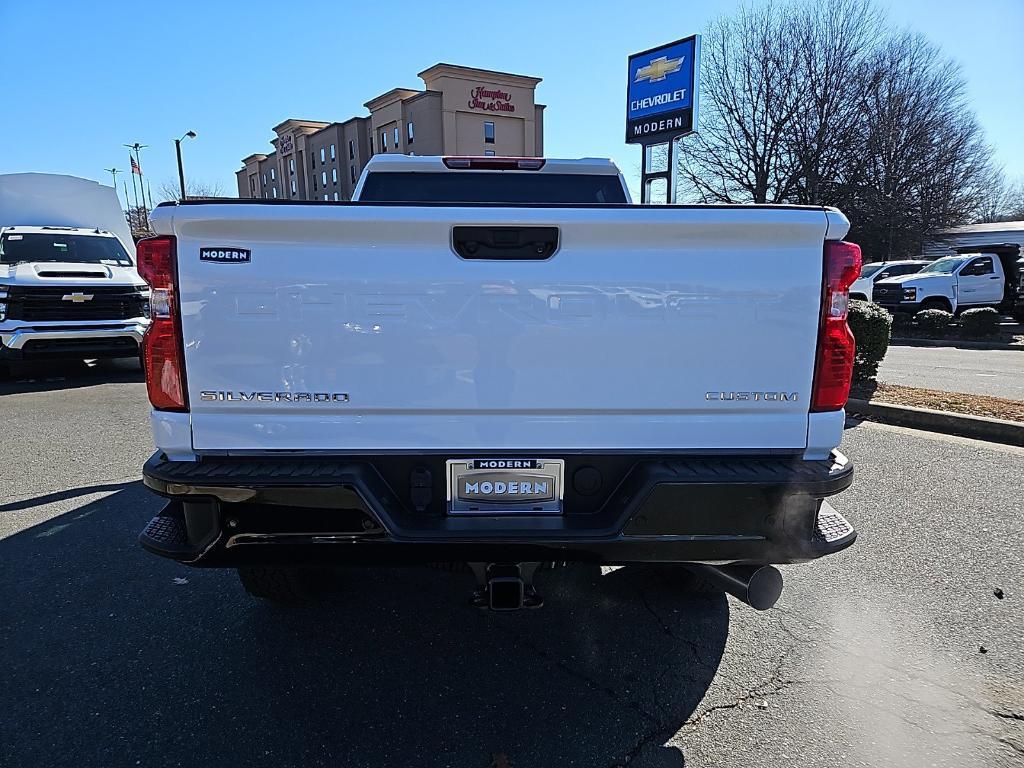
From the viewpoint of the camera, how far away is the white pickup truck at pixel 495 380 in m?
2.14

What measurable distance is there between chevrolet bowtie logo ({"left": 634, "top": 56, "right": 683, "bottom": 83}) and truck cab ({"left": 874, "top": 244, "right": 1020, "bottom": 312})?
9159 millimetres

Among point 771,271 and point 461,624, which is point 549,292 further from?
point 461,624

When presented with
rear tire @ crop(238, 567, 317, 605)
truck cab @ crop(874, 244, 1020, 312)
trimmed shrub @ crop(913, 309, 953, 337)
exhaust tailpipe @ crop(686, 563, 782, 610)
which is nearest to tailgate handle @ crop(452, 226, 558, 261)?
exhaust tailpipe @ crop(686, 563, 782, 610)

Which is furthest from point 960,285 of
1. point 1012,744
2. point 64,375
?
point 64,375

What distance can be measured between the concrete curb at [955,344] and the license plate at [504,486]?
52.8ft

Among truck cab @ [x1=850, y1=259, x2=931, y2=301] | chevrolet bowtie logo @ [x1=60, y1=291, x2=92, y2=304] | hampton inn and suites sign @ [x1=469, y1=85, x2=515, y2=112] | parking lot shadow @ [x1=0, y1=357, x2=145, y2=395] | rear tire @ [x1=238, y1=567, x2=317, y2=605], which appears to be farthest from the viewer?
hampton inn and suites sign @ [x1=469, y1=85, x2=515, y2=112]

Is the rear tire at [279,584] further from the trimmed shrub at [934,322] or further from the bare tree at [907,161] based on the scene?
the bare tree at [907,161]

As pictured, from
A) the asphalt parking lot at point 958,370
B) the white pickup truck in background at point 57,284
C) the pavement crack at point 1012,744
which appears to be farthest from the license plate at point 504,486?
the white pickup truck in background at point 57,284

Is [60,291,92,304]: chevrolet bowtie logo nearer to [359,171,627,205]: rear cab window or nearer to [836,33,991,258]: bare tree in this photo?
[359,171,627,205]: rear cab window

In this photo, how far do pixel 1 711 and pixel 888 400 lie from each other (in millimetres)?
7891

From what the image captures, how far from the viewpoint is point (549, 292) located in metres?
2.19

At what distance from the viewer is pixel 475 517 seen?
7.44 feet

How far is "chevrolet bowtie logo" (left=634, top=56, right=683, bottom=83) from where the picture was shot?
1457 cm

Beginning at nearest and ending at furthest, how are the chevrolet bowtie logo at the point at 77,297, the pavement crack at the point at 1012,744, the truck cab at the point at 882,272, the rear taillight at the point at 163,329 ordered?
the rear taillight at the point at 163,329 → the pavement crack at the point at 1012,744 → the chevrolet bowtie logo at the point at 77,297 → the truck cab at the point at 882,272
